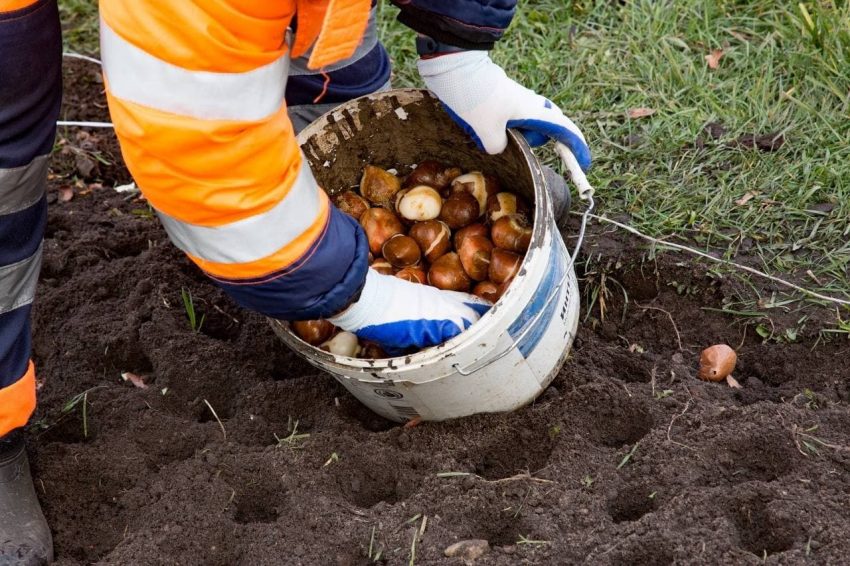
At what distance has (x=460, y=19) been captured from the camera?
1.78 metres

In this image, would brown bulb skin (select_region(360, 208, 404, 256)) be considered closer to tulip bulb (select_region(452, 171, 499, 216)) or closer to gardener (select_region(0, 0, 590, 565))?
tulip bulb (select_region(452, 171, 499, 216))

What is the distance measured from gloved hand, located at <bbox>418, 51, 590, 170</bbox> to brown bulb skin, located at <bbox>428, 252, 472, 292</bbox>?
298 millimetres

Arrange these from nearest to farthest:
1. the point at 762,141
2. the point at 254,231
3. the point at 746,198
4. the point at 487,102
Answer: the point at 254,231 < the point at 487,102 < the point at 746,198 < the point at 762,141

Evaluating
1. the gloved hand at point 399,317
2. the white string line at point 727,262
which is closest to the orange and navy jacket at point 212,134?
the gloved hand at point 399,317

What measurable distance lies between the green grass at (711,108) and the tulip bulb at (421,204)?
499 millimetres

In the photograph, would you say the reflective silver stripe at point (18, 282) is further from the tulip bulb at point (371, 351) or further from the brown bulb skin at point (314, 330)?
the tulip bulb at point (371, 351)

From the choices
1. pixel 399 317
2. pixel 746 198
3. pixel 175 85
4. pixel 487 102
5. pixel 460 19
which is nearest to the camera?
pixel 175 85

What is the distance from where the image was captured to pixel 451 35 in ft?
6.00

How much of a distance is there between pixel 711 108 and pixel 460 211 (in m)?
0.96

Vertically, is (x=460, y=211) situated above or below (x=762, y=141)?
below

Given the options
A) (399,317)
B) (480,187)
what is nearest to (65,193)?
(480,187)

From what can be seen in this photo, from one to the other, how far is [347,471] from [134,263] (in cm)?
98

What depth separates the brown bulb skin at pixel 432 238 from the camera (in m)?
2.29

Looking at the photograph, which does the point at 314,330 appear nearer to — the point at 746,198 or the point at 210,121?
the point at 210,121
